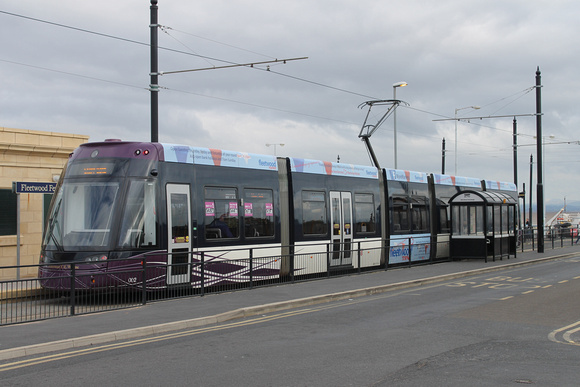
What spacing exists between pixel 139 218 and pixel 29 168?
7.81m

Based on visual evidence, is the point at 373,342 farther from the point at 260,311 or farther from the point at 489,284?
the point at 489,284

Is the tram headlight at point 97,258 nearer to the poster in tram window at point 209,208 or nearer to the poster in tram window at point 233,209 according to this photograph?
the poster in tram window at point 209,208

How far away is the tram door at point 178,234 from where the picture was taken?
13416 millimetres

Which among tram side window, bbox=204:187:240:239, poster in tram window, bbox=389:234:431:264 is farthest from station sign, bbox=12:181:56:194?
poster in tram window, bbox=389:234:431:264

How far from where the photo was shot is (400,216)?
2227 centimetres

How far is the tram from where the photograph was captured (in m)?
12.8

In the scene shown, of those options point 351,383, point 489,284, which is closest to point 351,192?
point 489,284

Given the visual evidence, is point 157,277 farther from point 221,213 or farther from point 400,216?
point 400,216

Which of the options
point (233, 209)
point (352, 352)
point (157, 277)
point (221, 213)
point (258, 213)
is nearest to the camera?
point (352, 352)

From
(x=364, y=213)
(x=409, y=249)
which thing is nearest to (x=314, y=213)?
(x=364, y=213)

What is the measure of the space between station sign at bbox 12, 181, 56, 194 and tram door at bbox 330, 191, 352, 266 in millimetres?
8259

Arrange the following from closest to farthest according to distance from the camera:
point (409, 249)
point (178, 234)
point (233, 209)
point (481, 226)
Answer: point (178, 234), point (233, 209), point (409, 249), point (481, 226)

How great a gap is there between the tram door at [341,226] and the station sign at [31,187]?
8259 mm

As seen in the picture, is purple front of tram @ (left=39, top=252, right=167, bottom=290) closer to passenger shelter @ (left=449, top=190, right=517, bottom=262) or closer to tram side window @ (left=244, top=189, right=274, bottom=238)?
tram side window @ (left=244, top=189, right=274, bottom=238)
